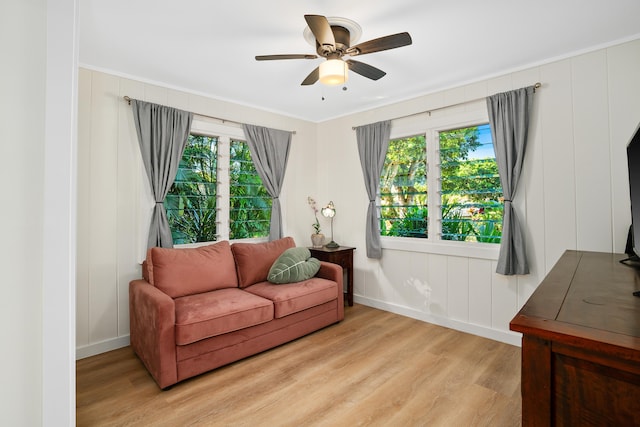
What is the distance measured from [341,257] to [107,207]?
2609 millimetres

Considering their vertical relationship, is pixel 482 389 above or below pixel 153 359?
below

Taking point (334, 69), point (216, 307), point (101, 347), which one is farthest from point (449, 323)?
point (101, 347)

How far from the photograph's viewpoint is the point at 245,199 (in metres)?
3.92

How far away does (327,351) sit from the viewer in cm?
284

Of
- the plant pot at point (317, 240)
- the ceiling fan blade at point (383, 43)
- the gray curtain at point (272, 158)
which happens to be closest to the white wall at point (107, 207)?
the gray curtain at point (272, 158)

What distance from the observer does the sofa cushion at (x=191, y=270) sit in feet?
8.95

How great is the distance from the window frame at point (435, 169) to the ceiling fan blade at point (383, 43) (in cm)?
162

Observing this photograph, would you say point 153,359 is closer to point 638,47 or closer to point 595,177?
point 595,177

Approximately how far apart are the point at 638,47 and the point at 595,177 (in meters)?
1.02

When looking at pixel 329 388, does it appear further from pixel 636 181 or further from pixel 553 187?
pixel 553 187

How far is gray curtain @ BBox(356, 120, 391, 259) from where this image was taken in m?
3.91

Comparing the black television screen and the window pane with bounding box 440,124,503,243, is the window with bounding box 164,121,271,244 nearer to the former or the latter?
the window pane with bounding box 440,124,503,243

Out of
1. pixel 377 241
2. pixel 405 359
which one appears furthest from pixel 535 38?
pixel 405 359

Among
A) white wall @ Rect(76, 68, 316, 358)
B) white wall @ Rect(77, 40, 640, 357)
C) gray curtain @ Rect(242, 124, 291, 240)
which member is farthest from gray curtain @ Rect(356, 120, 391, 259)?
white wall @ Rect(76, 68, 316, 358)
